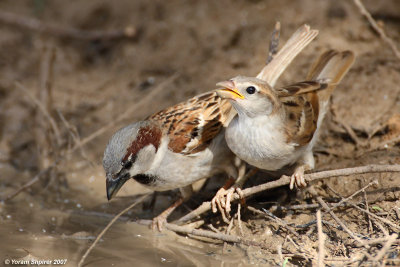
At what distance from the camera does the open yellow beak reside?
3846 millimetres

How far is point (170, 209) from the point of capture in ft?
15.7

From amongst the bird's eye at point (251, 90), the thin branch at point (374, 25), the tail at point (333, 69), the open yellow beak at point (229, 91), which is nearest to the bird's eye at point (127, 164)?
the open yellow beak at point (229, 91)

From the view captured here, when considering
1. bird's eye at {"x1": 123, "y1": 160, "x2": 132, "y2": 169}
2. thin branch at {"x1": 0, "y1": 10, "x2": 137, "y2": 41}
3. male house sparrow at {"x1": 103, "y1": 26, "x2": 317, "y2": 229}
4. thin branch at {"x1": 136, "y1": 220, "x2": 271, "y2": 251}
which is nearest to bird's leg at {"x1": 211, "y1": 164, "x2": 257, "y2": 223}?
male house sparrow at {"x1": 103, "y1": 26, "x2": 317, "y2": 229}

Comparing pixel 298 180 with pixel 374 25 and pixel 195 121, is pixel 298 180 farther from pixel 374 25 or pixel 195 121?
pixel 374 25

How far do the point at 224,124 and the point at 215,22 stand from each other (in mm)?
2327

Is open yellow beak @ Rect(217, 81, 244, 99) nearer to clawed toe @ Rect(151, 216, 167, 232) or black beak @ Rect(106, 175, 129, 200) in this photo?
black beak @ Rect(106, 175, 129, 200)

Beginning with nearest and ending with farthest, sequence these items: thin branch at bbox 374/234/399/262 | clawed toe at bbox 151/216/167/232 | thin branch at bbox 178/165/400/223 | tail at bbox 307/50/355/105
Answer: thin branch at bbox 374/234/399/262
thin branch at bbox 178/165/400/223
clawed toe at bbox 151/216/167/232
tail at bbox 307/50/355/105

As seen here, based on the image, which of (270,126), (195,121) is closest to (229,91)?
(270,126)

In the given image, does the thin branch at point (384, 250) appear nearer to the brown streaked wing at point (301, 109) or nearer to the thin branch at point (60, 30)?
the brown streaked wing at point (301, 109)

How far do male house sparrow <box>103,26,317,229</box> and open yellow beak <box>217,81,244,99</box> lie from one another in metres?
0.51

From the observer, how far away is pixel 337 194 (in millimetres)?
4188

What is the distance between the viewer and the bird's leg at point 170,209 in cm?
462

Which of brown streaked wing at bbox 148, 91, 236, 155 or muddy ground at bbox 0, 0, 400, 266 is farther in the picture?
brown streaked wing at bbox 148, 91, 236, 155

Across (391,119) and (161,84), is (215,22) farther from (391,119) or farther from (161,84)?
(391,119)
